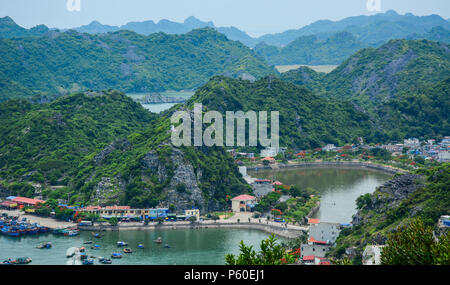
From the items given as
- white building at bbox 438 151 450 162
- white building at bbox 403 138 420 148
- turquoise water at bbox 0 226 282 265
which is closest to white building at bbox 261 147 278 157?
white building at bbox 403 138 420 148

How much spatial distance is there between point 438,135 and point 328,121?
39.8 ft

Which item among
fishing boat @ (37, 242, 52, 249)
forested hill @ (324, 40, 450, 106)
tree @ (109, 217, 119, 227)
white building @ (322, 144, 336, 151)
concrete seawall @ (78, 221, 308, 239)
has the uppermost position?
forested hill @ (324, 40, 450, 106)

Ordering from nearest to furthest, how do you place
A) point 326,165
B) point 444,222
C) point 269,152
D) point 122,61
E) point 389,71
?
point 444,222, point 326,165, point 269,152, point 389,71, point 122,61

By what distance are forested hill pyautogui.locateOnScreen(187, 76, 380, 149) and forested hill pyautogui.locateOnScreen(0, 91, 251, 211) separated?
13794mm

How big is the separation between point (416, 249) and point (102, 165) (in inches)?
1220

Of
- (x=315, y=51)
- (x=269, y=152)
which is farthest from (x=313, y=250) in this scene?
(x=315, y=51)

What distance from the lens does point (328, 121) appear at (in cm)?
6762

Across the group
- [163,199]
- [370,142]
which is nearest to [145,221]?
[163,199]

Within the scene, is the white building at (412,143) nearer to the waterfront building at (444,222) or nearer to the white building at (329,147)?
the white building at (329,147)

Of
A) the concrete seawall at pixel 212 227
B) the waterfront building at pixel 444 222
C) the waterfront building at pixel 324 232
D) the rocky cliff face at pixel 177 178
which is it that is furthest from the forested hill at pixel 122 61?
the waterfront building at pixel 444 222

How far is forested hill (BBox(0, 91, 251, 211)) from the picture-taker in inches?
1382

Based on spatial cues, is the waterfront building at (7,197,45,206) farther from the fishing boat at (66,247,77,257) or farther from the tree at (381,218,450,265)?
the tree at (381,218,450,265)

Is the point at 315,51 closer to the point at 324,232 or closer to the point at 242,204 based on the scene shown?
the point at 242,204

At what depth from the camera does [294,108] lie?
224 ft
